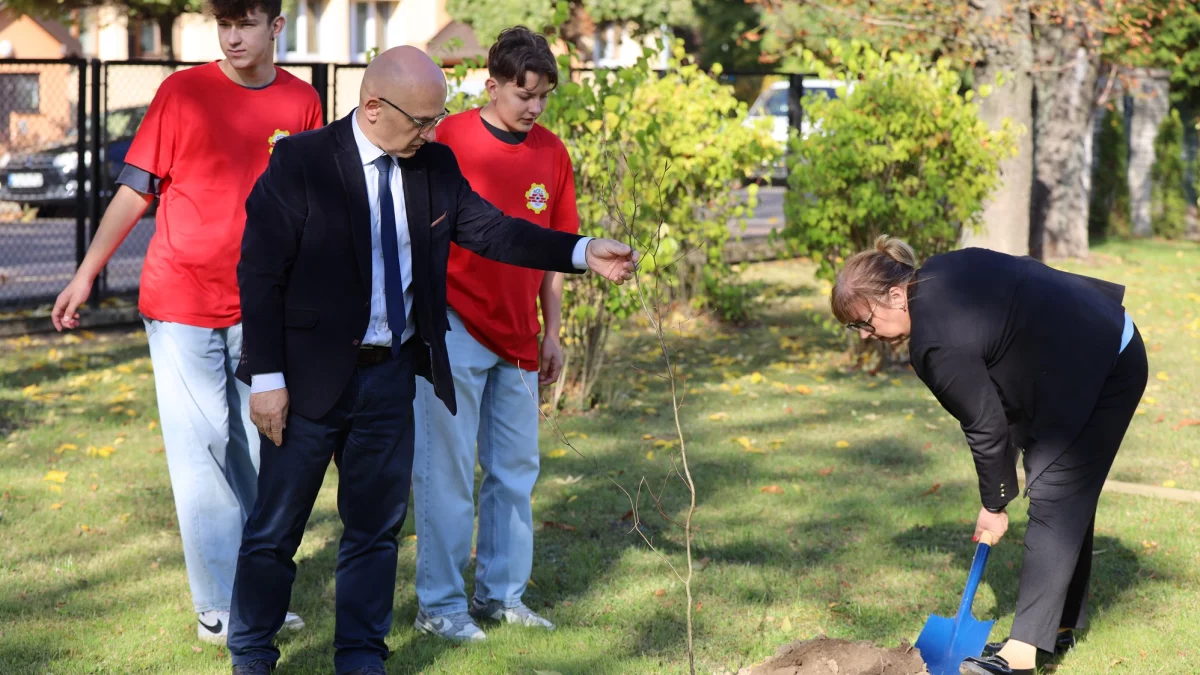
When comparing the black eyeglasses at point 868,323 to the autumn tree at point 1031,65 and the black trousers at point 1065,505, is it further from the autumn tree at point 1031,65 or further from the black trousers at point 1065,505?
the autumn tree at point 1031,65

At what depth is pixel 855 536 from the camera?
5215 millimetres

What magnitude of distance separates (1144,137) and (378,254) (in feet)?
69.2

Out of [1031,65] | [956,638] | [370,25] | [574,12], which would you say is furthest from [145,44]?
[956,638]

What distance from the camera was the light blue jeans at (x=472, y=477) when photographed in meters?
4.04

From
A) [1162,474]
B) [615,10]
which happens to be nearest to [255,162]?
[1162,474]

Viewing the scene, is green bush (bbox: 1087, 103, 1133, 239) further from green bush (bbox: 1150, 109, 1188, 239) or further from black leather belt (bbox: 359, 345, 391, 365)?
black leather belt (bbox: 359, 345, 391, 365)

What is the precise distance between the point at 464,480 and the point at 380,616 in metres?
0.59

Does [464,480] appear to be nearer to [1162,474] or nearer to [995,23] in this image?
[1162,474]

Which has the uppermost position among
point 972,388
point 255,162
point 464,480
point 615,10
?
point 615,10

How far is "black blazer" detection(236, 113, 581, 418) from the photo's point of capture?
3.30m

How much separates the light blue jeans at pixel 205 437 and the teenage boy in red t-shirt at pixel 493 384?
0.59 m

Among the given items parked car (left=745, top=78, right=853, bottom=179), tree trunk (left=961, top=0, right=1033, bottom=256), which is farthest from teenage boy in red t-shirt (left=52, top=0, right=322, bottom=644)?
tree trunk (left=961, top=0, right=1033, bottom=256)

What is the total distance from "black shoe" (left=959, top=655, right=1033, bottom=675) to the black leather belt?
1952 mm

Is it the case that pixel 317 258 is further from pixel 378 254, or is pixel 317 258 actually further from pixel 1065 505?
pixel 1065 505
